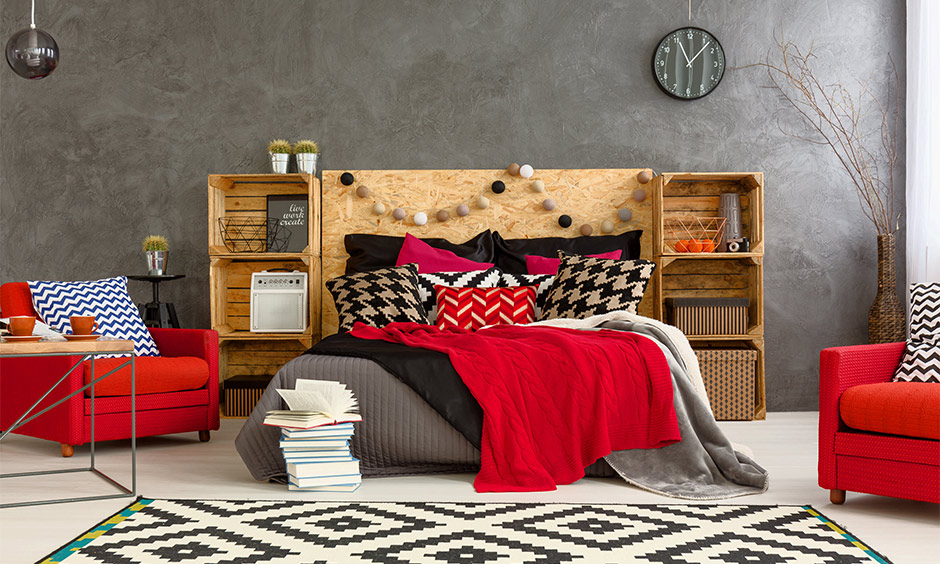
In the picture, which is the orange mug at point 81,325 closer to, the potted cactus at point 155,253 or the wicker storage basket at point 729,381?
the potted cactus at point 155,253

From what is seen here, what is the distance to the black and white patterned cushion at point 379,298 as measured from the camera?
14.2 feet

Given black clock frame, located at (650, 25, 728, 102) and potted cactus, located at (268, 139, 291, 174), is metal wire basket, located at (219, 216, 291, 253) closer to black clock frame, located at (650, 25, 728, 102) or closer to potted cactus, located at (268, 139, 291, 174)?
potted cactus, located at (268, 139, 291, 174)

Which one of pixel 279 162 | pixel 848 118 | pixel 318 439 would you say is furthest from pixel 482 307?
pixel 848 118

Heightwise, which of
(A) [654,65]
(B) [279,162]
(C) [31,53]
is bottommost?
(B) [279,162]

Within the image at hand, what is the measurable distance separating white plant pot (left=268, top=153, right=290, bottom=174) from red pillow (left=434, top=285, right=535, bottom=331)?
1433 millimetres

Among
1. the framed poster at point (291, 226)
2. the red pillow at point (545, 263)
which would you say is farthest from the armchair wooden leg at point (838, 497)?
the framed poster at point (291, 226)

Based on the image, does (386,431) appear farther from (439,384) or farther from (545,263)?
(545,263)

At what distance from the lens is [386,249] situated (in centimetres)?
511

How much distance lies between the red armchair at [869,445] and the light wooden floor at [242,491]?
11 centimetres

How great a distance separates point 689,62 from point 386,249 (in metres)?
2.33

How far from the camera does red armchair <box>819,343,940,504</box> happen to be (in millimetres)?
2656

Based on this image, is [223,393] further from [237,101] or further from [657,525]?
[657,525]

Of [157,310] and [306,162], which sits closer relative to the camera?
[157,310]

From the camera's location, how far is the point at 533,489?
10.3 feet
